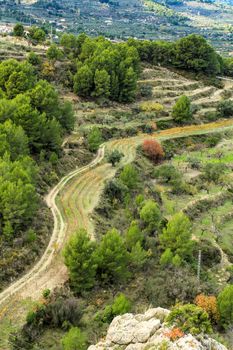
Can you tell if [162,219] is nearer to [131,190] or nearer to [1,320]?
[131,190]

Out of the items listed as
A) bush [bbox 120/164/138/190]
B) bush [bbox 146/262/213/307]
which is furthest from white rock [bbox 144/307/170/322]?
bush [bbox 120/164/138/190]

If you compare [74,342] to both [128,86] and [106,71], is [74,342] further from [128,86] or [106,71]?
[128,86]

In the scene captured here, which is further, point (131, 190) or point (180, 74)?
point (180, 74)

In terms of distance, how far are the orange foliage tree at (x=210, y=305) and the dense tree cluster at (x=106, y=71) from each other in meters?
62.2

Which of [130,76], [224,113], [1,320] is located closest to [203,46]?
[224,113]

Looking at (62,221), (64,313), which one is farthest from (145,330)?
(62,221)

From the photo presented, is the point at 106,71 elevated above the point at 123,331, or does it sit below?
above

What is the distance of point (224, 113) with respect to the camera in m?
108

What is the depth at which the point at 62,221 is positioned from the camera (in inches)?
2170

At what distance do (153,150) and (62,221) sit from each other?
105 ft

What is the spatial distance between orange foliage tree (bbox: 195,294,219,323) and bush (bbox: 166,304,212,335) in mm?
16370

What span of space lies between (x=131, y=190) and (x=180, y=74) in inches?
2592

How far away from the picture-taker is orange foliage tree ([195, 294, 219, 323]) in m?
41.5

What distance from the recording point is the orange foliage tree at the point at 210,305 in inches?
1633
